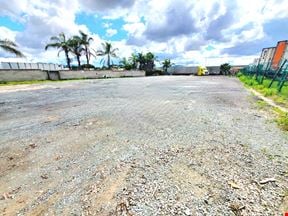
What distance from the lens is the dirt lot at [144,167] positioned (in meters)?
2.14

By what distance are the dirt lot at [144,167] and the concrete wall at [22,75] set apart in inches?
810

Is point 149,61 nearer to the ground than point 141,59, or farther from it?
nearer to the ground

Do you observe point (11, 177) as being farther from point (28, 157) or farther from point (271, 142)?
point (271, 142)

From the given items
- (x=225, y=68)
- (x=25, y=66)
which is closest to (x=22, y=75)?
(x=25, y=66)

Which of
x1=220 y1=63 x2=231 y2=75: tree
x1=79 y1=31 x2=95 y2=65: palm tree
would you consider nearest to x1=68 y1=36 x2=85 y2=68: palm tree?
Result: x1=79 y1=31 x2=95 y2=65: palm tree

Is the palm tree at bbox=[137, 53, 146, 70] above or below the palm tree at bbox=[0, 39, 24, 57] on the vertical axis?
below

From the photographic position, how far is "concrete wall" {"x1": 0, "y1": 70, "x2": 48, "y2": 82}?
Answer: 22.3 meters

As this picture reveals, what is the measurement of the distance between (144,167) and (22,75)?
25345 mm

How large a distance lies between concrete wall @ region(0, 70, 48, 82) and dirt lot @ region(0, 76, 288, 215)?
67.5 ft

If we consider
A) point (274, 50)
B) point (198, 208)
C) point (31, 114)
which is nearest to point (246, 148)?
point (198, 208)

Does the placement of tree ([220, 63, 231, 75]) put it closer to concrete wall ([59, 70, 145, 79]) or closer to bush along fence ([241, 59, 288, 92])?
concrete wall ([59, 70, 145, 79])

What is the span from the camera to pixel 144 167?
9.36 ft

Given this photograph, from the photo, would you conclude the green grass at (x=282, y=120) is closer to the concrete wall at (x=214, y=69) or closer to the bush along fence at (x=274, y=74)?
the bush along fence at (x=274, y=74)

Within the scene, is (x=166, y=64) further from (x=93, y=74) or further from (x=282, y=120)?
(x=282, y=120)
